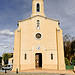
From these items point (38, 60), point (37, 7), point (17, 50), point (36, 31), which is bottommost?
point (38, 60)

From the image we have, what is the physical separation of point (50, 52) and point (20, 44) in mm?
5583

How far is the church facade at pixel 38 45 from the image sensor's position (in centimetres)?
1828

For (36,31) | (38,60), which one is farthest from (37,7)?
(38,60)

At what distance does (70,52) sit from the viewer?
33.2 m

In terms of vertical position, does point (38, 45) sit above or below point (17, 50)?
above

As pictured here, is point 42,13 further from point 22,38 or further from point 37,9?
point 22,38

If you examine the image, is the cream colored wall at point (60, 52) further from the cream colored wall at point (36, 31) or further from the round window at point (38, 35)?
the round window at point (38, 35)

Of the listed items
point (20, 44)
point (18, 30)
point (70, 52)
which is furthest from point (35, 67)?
point (70, 52)

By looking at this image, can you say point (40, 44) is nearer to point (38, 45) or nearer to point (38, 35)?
point (38, 45)

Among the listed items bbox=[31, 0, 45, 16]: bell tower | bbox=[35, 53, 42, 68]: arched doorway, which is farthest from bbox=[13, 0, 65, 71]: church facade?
bbox=[31, 0, 45, 16]: bell tower

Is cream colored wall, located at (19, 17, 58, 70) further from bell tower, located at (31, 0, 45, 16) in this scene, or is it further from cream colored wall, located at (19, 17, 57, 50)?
bell tower, located at (31, 0, 45, 16)

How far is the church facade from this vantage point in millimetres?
18281

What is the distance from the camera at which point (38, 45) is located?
1881 centimetres

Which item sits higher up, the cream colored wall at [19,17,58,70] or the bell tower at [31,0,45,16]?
the bell tower at [31,0,45,16]
